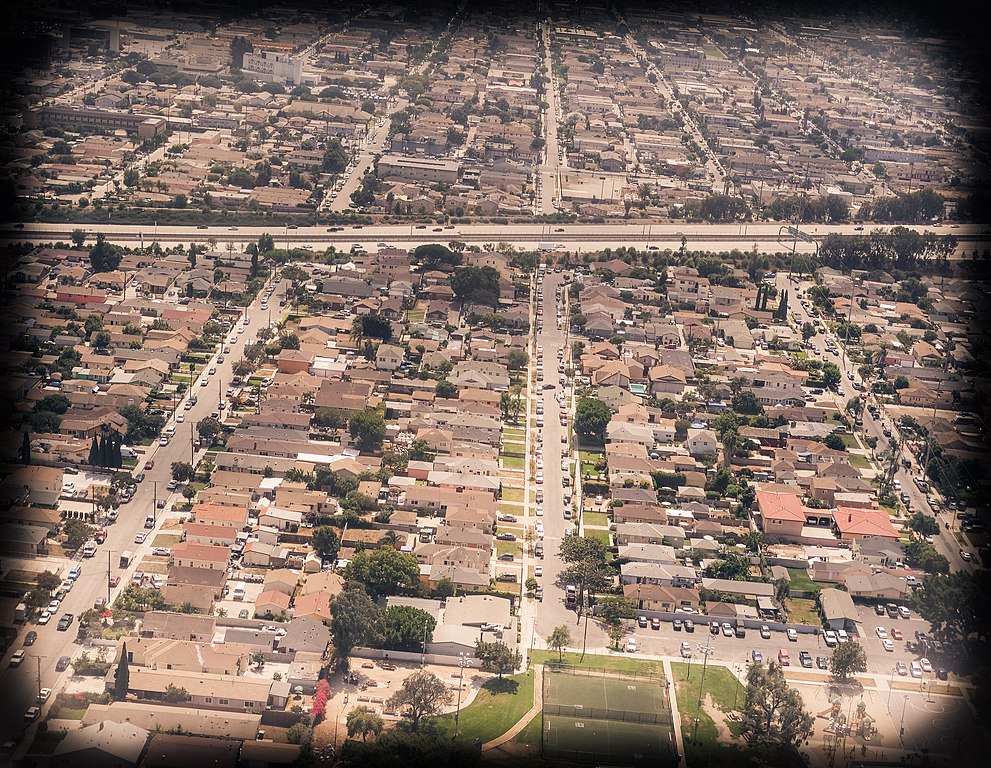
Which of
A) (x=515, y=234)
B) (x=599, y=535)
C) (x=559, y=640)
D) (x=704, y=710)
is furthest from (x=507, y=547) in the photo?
(x=515, y=234)

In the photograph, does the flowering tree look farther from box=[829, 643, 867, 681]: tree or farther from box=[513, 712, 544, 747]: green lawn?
box=[829, 643, 867, 681]: tree

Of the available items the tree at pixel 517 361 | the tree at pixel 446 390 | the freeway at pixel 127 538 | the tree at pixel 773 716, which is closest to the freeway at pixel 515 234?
the freeway at pixel 127 538

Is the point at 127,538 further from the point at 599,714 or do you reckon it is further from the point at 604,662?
the point at 599,714

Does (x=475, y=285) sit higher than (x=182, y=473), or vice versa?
(x=182, y=473)

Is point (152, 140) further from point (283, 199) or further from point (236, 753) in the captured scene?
point (236, 753)

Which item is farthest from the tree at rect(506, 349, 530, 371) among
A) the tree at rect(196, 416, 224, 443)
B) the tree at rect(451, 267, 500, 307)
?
the tree at rect(196, 416, 224, 443)

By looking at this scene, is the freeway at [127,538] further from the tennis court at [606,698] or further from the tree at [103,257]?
the tennis court at [606,698]
